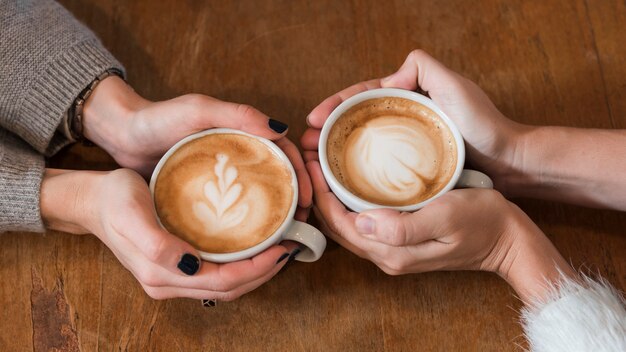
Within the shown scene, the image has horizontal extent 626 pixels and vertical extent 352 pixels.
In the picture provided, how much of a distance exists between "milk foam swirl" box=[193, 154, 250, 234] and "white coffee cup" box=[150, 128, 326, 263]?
0.06m

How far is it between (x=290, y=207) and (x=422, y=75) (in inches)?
14.2

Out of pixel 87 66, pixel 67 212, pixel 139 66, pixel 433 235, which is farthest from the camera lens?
pixel 139 66

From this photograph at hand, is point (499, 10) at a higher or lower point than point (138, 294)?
higher

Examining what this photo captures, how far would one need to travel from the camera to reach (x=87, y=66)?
3.75 feet

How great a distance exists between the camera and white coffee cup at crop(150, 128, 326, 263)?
35.4 inches

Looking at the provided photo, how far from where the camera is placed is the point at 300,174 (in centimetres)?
102

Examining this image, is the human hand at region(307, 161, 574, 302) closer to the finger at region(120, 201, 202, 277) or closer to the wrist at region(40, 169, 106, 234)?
the finger at region(120, 201, 202, 277)

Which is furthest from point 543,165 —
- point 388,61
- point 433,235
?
point 388,61

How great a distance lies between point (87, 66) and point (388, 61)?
632 mm

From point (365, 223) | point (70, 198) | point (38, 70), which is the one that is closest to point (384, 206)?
point (365, 223)

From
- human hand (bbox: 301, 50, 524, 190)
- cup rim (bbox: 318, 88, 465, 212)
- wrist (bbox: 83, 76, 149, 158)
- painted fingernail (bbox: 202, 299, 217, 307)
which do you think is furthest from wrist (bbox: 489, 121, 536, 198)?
wrist (bbox: 83, 76, 149, 158)

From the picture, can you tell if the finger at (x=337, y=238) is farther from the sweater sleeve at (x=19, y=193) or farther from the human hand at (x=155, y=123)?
the sweater sleeve at (x=19, y=193)

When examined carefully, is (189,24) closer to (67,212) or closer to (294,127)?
(294,127)

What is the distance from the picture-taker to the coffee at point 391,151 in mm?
1005
